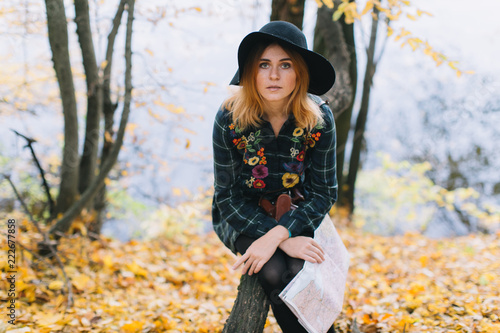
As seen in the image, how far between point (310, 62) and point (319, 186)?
0.64m

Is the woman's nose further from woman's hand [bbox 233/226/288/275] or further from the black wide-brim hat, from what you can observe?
woman's hand [bbox 233/226/288/275]

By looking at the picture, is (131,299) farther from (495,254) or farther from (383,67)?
(383,67)

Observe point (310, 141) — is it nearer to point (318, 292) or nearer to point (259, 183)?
point (259, 183)

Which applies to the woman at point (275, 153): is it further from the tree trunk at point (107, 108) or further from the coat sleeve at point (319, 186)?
the tree trunk at point (107, 108)

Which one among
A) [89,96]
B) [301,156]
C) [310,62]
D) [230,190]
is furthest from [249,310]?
[89,96]

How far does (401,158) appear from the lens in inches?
330

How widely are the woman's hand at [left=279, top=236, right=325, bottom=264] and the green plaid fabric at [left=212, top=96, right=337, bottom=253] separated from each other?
A: 0.09 m

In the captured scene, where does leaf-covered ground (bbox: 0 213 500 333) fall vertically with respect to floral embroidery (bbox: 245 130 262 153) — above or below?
below

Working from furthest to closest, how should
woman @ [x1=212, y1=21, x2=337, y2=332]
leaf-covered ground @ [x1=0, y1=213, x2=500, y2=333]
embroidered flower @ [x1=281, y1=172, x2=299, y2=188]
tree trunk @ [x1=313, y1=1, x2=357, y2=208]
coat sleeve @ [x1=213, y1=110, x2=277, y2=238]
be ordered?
tree trunk @ [x1=313, y1=1, x2=357, y2=208] → leaf-covered ground @ [x1=0, y1=213, x2=500, y2=333] → embroidered flower @ [x1=281, y1=172, x2=299, y2=188] → coat sleeve @ [x1=213, y1=110, x2=277, y2=238] → woman @ [x1=212, y1=21, x2=337, y2=332]

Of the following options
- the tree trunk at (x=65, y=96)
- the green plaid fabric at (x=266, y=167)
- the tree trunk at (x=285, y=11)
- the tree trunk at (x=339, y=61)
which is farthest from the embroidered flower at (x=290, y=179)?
the tree trunk at (x=65, y=96)

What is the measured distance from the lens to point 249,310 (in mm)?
1729

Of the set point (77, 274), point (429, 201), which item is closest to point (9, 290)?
point (77, 274)

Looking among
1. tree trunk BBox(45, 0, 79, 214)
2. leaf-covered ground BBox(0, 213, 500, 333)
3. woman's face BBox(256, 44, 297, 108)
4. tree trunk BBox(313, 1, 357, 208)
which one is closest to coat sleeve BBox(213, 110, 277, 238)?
woman's face BBox(256, 44, 297, 108)

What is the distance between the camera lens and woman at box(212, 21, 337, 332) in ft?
5.54
